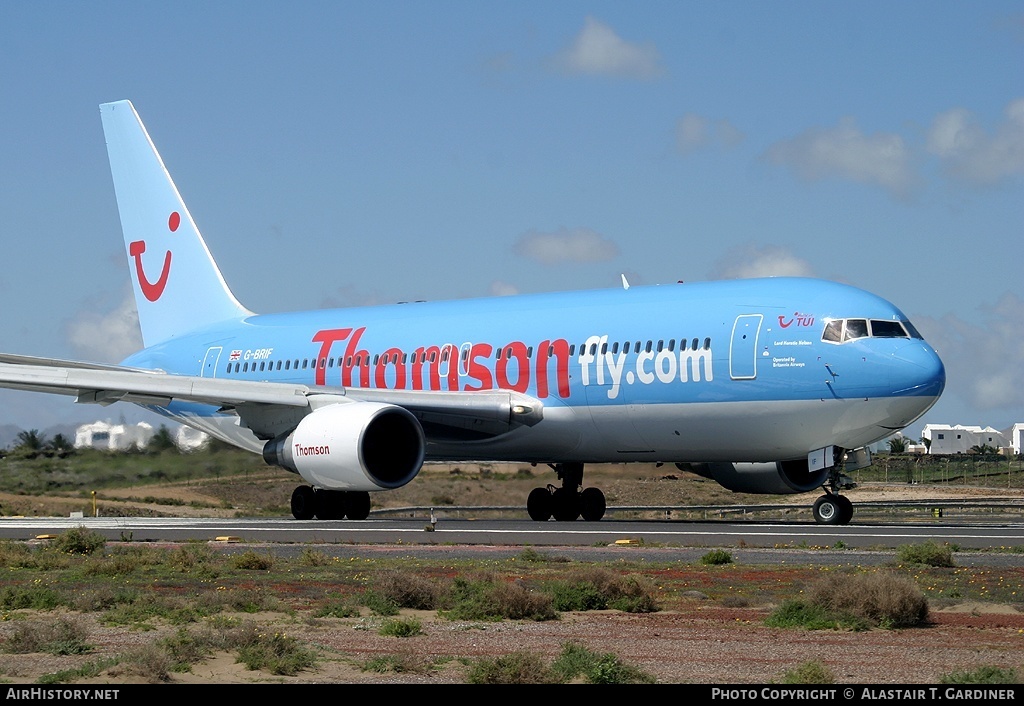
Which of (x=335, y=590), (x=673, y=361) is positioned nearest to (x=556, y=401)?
(x=673, y=361)

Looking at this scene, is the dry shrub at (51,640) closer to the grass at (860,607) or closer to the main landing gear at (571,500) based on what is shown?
the grass at (860,607)

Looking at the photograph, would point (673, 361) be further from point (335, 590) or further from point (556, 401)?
point (335, 590)

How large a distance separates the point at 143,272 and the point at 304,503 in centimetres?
1085

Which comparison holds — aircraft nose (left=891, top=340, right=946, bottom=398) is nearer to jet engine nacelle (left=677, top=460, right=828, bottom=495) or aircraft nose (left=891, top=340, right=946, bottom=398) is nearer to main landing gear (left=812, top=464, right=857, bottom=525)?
main landing gear (left=812, top=464, right=857, bottom=525)

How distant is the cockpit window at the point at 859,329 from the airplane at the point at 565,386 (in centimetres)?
3

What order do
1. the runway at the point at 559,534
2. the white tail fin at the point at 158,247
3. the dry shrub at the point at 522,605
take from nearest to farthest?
the dry shrub at the point at 522,605, the runway at the point at 559,534, the white tail fin at the point at 158,247

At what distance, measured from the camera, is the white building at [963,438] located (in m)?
114

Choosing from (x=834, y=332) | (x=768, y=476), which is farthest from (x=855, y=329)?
(x=768, y=476)

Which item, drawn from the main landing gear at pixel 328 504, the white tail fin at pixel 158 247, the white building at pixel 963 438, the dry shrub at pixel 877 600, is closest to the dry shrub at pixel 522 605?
the dry shrub at pixel 877 600

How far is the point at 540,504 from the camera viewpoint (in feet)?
97.8

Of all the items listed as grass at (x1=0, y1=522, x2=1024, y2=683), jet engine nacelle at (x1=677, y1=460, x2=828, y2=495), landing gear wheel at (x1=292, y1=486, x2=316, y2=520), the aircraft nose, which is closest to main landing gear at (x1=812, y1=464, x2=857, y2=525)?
jet engine nacelle at (x1=677, y1=460, x2=828, y2=495)

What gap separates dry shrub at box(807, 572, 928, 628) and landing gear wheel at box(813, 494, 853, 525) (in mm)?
12135

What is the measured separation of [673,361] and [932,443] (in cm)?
9473

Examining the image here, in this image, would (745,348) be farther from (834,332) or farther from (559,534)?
(559,534)
